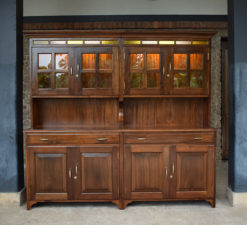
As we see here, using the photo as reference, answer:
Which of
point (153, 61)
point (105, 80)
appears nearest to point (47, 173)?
point (105, 80)

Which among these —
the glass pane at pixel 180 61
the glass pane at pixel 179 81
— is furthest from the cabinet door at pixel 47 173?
the glass pane at pixel 180 61

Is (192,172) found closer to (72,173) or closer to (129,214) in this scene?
(129,214)

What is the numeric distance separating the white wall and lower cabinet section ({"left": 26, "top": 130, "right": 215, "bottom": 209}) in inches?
110

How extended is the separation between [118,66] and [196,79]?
110 cm

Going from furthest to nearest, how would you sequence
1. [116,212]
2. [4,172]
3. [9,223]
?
[4,172]
[116,212]
[9,223]

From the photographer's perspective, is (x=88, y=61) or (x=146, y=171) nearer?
(x=146, y=171)

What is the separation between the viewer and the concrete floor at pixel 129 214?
9.70ft

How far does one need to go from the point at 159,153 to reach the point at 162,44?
1.48 metres

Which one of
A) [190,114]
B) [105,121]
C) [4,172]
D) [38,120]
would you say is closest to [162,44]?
[190,114]

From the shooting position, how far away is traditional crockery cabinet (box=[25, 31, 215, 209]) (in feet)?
10.8

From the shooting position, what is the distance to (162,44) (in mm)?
3455

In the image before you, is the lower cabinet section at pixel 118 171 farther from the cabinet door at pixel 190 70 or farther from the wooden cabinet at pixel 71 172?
the cabinet door at pixel 190 70

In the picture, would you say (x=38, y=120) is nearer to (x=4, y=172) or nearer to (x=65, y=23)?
(x=4, y=172)

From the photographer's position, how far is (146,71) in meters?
3.47
